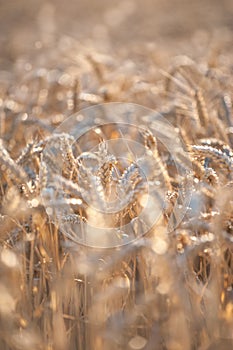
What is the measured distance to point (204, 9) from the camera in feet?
25.5

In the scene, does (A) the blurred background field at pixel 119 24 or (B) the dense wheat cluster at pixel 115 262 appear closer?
(B) the dense wheat cluster at pixel 115 262

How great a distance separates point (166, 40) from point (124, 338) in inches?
197

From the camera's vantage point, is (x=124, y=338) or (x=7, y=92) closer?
(x=124, y=338)

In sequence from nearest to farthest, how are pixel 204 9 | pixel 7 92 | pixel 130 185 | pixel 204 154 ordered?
pixel 130 185, pixel 204 154, pixel 7 92, pixel 204 9

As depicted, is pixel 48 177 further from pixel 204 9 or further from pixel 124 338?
pixel 204 9

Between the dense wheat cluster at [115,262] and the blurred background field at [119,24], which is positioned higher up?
the blurred background field at [119,24]

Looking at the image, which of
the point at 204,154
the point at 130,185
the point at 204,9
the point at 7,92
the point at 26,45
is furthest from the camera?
the point at 204,9

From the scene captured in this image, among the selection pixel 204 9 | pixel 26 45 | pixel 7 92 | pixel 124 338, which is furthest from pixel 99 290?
pixel 204 9

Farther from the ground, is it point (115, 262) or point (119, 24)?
point (119, 24)

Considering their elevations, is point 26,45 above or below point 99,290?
above

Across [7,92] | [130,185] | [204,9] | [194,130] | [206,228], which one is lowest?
[206,228]

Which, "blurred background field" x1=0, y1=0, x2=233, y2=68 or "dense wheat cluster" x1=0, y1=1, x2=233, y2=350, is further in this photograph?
"blurred background field" x1=0, y1=0, x2=233, y2=68

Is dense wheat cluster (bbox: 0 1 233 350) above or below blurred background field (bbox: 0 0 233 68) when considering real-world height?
below

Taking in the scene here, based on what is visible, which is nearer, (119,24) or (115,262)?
(115,262)
